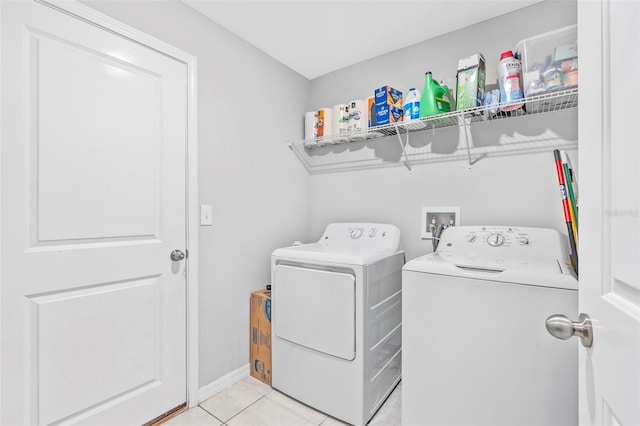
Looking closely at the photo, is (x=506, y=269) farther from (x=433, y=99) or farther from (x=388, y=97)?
(x=388, y=97)

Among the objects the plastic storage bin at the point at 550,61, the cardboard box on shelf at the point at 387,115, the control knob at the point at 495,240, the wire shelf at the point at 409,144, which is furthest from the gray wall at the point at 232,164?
the plastic storage bin at the point at 550,61

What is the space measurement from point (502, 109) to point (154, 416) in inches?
101

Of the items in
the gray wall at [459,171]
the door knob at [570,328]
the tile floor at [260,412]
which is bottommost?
the tile floor at [260,412]

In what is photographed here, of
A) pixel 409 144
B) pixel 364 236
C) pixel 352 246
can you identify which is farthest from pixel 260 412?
pixel 409 144

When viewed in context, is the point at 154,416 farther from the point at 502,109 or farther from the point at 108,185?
the point at 502,109

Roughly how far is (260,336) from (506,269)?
1.62 m

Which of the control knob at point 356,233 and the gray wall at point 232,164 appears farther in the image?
the control knob at point 356,233

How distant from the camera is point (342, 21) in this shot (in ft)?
6.40

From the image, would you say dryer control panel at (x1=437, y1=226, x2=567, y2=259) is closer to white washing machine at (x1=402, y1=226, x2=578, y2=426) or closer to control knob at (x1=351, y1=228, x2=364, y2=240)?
white washing machine at (x1=402, y1=226, x2=578, y2=426)
